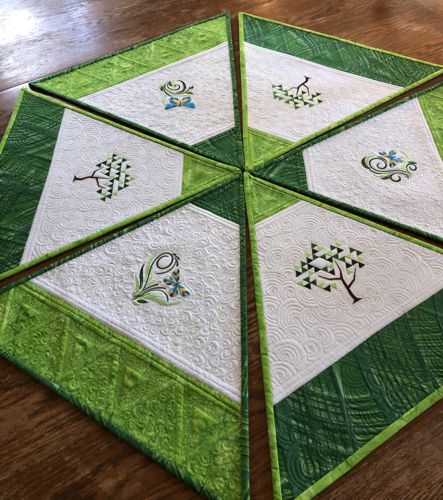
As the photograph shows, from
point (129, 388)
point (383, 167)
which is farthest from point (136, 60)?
point (129, 388)

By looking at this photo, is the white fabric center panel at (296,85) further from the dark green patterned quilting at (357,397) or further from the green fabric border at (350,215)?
the dark green patterned quilting at (357,397)

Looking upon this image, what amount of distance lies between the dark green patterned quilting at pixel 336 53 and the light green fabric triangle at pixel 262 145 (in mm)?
411

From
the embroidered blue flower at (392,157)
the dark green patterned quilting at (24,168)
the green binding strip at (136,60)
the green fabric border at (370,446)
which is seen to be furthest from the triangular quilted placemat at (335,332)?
the green binding strip at (136,60)

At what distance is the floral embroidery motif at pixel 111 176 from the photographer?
1182 mm

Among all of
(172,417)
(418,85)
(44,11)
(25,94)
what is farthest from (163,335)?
(44,11)

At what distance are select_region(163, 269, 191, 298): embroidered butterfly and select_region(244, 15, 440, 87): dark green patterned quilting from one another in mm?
933

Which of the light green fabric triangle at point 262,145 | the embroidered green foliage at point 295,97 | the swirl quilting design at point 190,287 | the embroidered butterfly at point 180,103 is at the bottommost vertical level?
the swirl quilting design at point 190,287

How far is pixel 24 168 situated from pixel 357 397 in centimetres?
101

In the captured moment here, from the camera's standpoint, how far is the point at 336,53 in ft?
5.02

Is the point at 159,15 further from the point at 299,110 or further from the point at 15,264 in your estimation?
the point at 15,264

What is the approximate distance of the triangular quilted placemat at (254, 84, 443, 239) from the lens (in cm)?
112

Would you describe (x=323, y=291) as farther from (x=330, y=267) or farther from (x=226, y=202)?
(x=226, y=202)

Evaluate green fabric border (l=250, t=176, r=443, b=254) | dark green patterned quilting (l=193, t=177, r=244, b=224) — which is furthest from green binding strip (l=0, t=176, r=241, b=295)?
green fabric border (l=250, t=176, r=443, b=254)

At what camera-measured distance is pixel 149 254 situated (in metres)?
1.05
